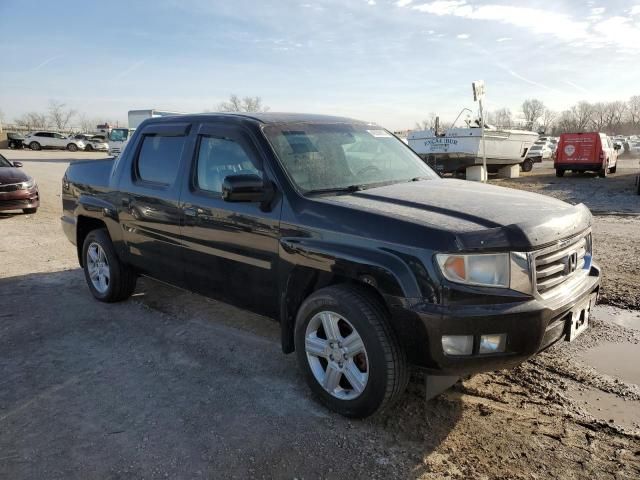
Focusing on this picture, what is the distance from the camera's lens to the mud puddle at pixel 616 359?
3.64 metres

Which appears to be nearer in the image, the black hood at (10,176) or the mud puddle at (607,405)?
the mud puddle at (607,405)

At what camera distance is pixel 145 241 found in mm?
4484

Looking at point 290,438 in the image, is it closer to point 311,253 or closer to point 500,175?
point 311,253

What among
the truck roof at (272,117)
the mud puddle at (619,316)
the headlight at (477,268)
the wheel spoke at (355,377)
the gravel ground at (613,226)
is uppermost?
the truck roof at (272,117)

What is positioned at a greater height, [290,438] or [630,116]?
[630,116]

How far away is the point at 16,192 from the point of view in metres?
10.1

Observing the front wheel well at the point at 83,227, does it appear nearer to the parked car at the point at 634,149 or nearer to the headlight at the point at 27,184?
the headlight at the point at 27,184

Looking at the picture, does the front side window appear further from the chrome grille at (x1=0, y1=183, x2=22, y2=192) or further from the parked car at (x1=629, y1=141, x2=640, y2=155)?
the parked car at (x1=629, y1=141, x2=640, y2=155)

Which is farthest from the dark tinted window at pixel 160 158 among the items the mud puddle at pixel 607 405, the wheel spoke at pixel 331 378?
the mud puddle at pixel 607 405

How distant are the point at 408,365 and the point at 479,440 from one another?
59 centimetres

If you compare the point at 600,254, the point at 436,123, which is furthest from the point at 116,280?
the point at 436,123

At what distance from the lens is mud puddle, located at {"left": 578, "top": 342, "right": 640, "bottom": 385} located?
143 inches

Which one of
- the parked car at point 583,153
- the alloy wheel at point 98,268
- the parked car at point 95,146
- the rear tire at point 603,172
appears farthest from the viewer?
the parked car at point 95,146

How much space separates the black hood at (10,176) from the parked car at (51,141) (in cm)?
3619
